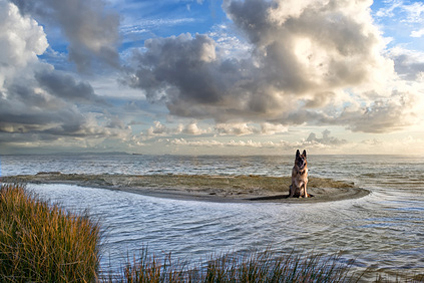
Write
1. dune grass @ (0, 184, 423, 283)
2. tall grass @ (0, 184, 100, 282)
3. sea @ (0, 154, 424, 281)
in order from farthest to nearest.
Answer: sea @ (0, 154, 424, 281)
tall grass @ (0, 184, 100, 282)
dune grass @ (0, 184, 423, 283)

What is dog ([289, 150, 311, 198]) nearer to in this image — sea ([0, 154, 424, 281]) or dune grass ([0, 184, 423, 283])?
sea ([0, 154, 424, 281])

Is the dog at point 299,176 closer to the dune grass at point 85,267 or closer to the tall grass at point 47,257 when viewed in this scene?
the dune grass at point 85,267

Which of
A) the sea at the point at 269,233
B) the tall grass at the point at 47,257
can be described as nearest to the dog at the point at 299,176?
the sea at the point at 269,233

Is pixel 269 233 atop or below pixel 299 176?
below

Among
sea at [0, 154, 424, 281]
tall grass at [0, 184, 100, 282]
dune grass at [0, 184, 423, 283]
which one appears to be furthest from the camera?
sea at [0, 154, 424, 281]

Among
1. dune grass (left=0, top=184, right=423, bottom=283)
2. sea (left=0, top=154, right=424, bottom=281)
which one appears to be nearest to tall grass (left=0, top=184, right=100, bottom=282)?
dune grass (left=0, top=184, right=423, bottom=283)

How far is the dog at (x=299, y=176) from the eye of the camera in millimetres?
14836

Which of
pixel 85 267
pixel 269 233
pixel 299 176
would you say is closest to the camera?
pixel 85 267

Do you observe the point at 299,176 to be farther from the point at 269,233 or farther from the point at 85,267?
the point at 85,267

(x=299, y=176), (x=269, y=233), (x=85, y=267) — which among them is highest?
(x=299, y=176)

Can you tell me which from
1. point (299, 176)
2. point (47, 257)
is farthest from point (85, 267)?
point (299, 176)

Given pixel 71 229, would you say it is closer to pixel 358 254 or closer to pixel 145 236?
pixel 145 236

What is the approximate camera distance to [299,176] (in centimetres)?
1496

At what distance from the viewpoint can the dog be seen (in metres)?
14.8
